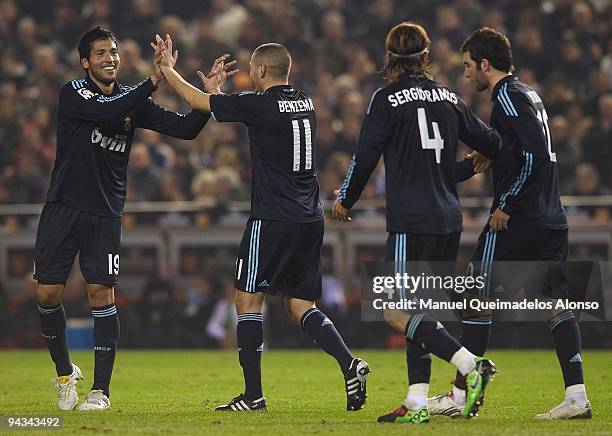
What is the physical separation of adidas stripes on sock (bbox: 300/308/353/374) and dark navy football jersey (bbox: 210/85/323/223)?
28.1 inches

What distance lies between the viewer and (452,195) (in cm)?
779

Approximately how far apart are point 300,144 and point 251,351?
1454 millimetres

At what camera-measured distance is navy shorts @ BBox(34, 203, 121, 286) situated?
8750 millimetres

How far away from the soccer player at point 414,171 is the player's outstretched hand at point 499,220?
0.33 meters

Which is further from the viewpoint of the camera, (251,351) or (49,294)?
(49,294)

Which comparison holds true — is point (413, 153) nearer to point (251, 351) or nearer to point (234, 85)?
point (251, 351)

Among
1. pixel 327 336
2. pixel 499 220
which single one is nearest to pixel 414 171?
pixel 499 220

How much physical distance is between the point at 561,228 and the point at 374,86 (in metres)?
10.1

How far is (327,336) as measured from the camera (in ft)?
28.2

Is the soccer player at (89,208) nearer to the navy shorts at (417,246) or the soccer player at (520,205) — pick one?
the navy shorts at (417,246)

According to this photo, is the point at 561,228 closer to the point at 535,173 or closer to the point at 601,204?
the point at 535,173

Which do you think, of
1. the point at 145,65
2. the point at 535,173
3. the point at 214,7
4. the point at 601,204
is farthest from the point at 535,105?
the point at 214,7

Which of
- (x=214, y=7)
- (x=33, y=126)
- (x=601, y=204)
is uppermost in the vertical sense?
(x=214, y=7)

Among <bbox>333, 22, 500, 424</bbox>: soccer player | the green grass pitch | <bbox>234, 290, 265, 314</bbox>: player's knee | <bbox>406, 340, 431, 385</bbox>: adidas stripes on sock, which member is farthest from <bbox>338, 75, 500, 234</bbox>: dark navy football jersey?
the green grass pitch
